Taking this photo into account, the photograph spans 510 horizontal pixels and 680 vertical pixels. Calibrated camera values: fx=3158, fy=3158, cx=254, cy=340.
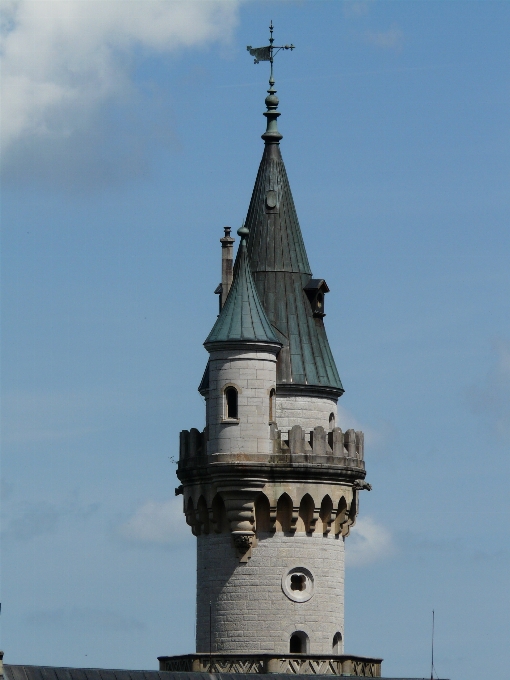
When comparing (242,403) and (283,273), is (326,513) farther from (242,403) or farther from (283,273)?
(283,273)

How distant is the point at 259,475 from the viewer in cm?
10481

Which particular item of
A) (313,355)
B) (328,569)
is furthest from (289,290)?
(328,569)

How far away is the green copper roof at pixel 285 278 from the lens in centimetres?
10712

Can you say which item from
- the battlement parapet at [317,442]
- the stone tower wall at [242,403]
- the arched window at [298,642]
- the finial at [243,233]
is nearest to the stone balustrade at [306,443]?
the battlement parapet at [317,442]

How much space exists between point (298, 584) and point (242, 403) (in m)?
6.32

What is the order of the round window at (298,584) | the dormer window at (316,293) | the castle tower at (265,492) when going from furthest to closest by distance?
1. the dormer window at (316,293)
2. the round window at (298,584)
3. the castle tower at (265,492)

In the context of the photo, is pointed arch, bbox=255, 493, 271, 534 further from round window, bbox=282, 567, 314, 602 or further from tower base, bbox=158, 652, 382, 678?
tower base, bbox=158, 652, 382, 678

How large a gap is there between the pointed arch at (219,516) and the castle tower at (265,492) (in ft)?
0.11

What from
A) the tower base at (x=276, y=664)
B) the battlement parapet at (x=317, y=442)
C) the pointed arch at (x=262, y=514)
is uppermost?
the battlement parapet at (x=317, y=442)

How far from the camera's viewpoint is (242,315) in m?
105

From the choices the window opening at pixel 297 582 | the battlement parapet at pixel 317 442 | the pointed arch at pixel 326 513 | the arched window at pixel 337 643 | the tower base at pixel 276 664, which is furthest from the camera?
the pointed arch at pixel 326 513

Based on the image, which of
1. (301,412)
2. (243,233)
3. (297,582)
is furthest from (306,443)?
(243,233)

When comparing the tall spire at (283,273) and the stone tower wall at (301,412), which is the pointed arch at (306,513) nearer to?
the stone tower wall at (301,412)

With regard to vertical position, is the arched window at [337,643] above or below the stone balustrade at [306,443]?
below
